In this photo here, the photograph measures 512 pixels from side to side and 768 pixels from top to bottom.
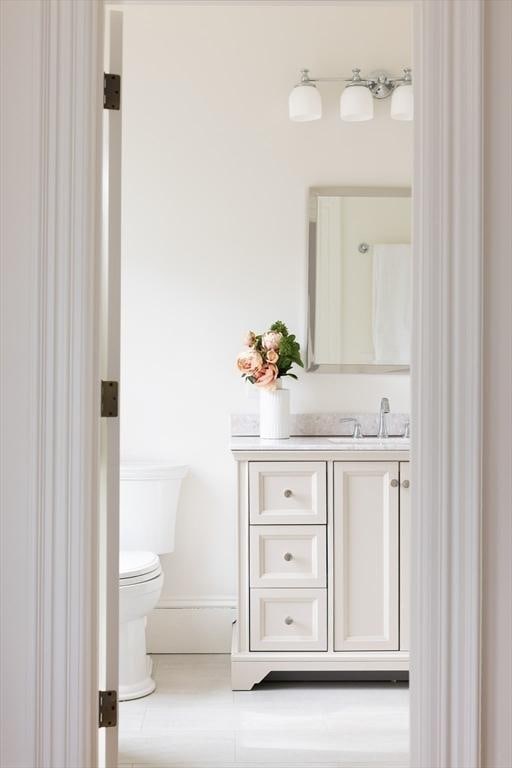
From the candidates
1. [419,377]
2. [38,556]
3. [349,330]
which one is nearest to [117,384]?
[38,556]

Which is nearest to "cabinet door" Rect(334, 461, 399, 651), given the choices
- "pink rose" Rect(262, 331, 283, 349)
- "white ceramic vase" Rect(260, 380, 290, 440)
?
"white ceramic vase" Rect(260, 380, 290, 440)

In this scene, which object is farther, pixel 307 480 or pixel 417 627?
pixel 307 480

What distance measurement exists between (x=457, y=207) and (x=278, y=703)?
2.07 meters

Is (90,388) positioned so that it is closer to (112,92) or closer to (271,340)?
(112,92)

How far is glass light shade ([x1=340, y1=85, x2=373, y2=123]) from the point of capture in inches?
142

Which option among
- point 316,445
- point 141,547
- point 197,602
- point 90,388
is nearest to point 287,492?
point 316,445

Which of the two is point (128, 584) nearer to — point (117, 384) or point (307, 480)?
point (307, 480)

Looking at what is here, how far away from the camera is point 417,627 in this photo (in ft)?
6.32

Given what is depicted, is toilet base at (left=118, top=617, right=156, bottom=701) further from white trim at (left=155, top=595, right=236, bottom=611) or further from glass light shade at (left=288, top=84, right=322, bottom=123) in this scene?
glass light shade at (left=288, top=84, right=322, bottom=123)

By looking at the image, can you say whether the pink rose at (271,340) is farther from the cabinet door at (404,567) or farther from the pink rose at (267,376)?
the cabinet door at (404,567)

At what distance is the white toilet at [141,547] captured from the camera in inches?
125

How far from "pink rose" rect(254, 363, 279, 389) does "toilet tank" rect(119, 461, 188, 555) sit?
520 mm

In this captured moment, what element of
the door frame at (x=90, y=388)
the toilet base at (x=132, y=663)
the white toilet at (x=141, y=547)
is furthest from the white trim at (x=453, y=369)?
the toilet base at (x=132, y=663)

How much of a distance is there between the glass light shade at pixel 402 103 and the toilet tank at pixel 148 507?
1.78 metres
